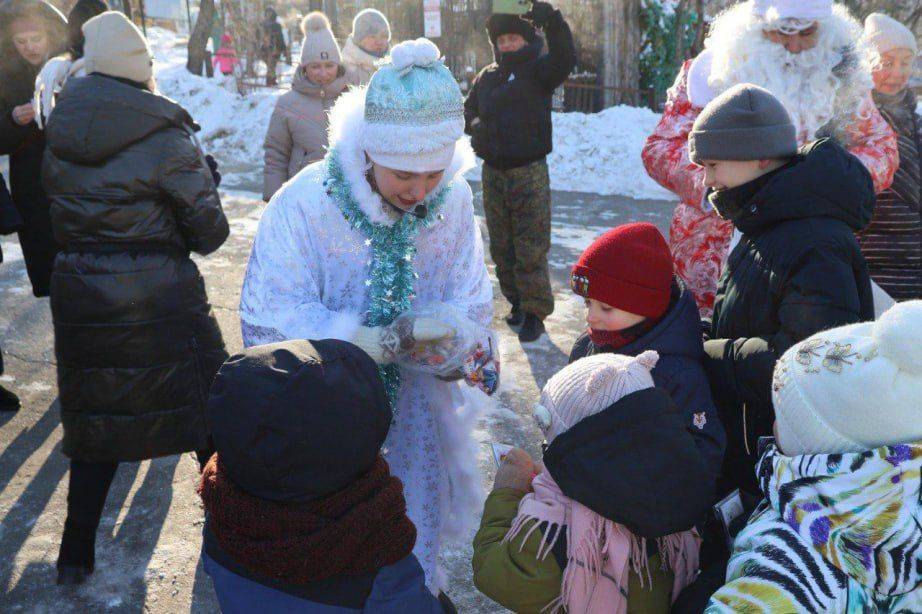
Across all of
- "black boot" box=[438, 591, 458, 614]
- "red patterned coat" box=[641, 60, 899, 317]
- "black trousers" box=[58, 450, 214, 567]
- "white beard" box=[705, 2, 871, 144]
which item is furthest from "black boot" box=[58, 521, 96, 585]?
"white beard" box=[705, 2, 871, 144]

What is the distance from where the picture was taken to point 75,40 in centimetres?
491

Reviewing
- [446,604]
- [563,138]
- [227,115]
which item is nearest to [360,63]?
[446,604]

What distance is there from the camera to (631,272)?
2.20 metres

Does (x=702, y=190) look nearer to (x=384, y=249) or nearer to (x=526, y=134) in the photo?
(x=384, y=249)

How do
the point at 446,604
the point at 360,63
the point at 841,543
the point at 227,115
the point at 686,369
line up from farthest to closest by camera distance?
the point at 227,115
the point at 360,63
the point at 446,604
the point at 686,369
the point at 841,543

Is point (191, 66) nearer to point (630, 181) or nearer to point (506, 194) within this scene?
point (630, 181)

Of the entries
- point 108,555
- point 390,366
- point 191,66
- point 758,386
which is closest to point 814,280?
point 758,386

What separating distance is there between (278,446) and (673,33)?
1447 centimetres

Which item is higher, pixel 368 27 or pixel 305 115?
pixel 368 27

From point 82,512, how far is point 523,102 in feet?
12.8

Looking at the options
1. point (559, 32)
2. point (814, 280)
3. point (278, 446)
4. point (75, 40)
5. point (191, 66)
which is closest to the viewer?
point (278, 446)

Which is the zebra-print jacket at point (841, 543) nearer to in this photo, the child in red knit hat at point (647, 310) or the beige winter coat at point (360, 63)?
the child in red knit hat at point (647, 310)

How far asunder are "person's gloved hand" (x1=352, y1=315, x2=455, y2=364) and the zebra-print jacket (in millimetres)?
984

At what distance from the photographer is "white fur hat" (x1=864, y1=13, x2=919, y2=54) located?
4.12 metres
